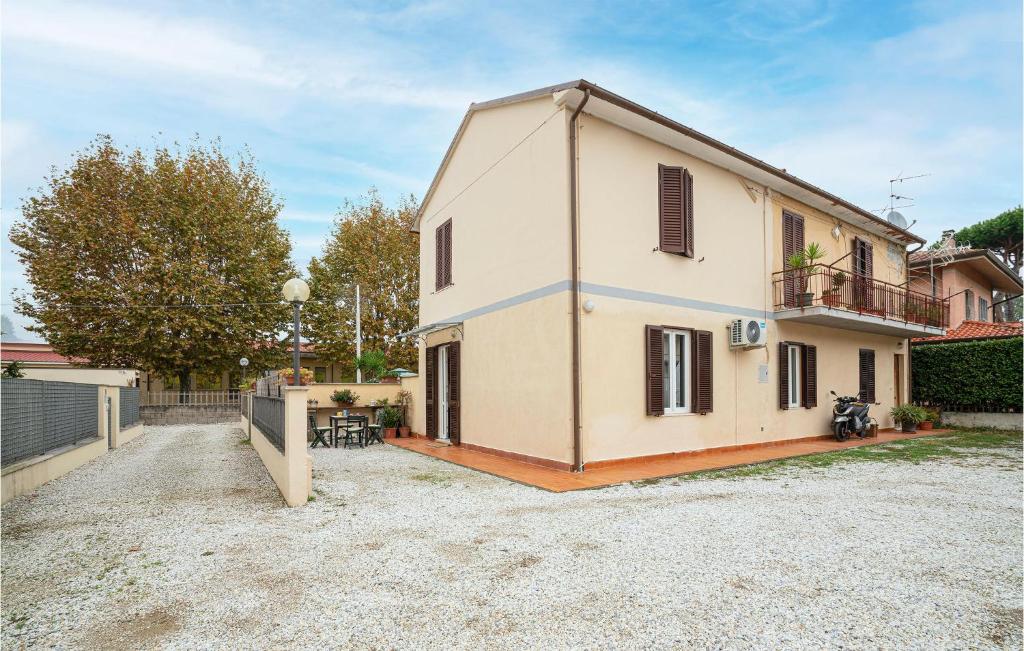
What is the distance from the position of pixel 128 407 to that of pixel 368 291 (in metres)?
10.7

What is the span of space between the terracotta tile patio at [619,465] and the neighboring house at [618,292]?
0.22 meters

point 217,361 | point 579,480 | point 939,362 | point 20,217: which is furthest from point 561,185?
point 20,217

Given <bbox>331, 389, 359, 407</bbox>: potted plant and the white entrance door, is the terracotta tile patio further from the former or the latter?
<bbox>331, 389, 359, 407</bbox>: potted plant

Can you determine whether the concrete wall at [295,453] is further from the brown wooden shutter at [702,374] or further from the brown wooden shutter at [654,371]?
the brown wooden shutter at [702,374]

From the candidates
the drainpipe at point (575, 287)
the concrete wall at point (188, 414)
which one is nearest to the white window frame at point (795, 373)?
the drainpipe at point (575, 287)

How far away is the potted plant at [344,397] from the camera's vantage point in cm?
1396

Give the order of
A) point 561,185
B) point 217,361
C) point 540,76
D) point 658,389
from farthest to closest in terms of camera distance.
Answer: point 217,361
point 540,76
point 658,389
point 561,185

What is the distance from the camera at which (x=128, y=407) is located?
50.4 feet

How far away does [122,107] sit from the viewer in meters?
9.35

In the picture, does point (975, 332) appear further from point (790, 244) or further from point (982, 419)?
point (790, 244)

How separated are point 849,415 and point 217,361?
22099 mm

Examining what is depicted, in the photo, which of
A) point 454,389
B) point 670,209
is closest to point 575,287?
point 670,209

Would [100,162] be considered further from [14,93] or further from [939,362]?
[939,362]

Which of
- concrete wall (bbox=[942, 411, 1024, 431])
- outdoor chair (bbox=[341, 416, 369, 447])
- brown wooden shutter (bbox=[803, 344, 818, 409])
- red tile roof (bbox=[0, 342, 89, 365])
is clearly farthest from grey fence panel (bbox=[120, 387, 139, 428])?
concrete wall (bbox=[942, 411, 1024, 431])
